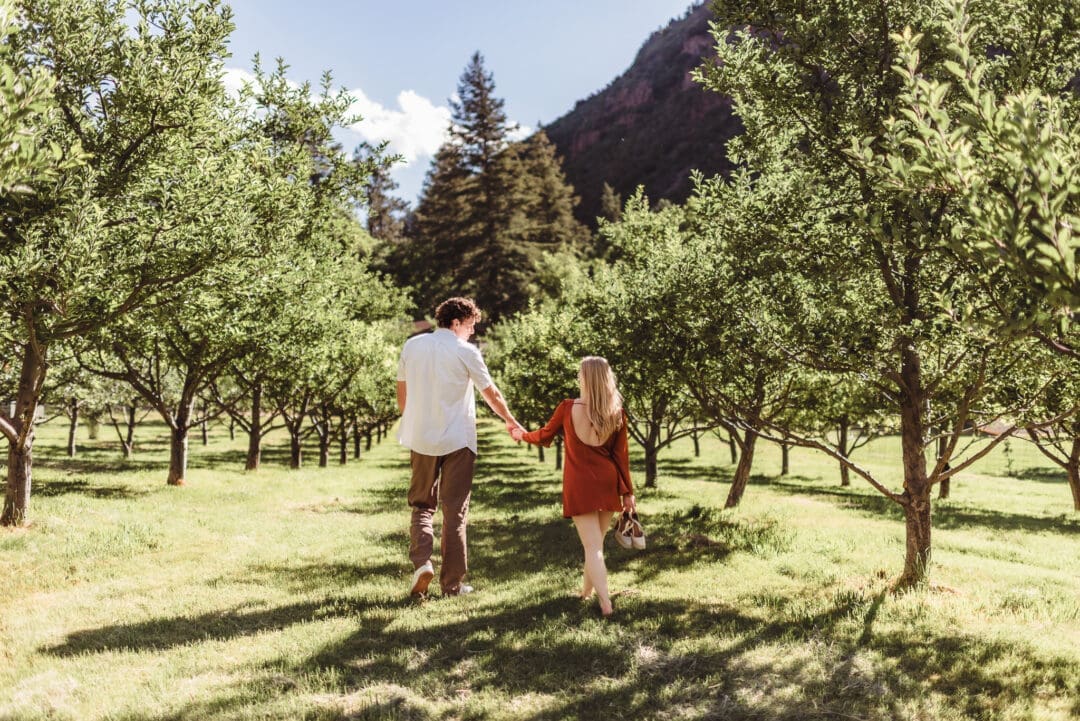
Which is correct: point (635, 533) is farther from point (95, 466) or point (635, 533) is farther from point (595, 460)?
point (95, 466)

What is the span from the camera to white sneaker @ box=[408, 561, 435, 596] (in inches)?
294

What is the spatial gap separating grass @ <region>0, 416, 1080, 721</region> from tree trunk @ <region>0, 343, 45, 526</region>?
38 centimetres

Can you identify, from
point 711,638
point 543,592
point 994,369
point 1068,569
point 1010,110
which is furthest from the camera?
point 1068,569

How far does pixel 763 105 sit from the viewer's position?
950 cm

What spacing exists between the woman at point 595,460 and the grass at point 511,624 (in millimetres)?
863

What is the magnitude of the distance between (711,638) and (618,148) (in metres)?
135

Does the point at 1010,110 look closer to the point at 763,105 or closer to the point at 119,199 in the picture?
the point at 763,105

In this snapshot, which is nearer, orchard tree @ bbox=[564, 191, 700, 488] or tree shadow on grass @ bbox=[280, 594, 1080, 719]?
tree shadow on grass @ bbox=[280, 594, 1080, 719]

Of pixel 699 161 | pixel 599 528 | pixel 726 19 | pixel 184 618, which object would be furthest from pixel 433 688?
pixel 699 161

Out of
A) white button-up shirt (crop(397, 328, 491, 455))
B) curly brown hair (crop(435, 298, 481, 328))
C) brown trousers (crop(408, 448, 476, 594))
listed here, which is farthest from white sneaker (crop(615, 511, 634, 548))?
curly brown hair (crop(435, 298, 481, 328))

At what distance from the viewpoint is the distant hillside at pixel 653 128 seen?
382ft

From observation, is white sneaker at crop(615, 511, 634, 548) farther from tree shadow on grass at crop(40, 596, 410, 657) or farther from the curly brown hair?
the curly brown hair

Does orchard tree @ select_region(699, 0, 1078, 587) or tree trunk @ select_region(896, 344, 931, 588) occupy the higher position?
orchard tree @ select_region(699, 0, 1078, 587)

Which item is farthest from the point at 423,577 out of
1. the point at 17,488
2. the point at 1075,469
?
the point at 1075,469
